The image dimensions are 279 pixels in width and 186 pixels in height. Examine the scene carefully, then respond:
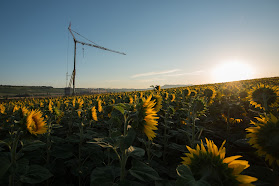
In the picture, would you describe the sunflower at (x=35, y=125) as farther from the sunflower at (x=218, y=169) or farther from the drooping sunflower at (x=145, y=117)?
the sunflower at (x=218, y=169)

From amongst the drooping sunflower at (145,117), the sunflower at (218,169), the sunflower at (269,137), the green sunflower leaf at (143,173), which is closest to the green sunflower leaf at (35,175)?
the green sunflower leaf at (143,173)

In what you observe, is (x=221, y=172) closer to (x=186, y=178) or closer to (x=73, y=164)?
(x=186, y=178)

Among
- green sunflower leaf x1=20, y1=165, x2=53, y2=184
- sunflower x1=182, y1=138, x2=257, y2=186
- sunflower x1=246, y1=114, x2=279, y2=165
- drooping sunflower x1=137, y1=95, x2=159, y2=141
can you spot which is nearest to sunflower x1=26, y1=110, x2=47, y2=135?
green sunflower leaf x1=20, y1=165, x2=53, y2=184

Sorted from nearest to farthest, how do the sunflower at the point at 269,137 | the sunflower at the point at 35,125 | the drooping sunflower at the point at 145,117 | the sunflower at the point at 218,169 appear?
the sunflower at the point at 218,169 → the sunflower at the point at 269,137 → the drooping sunflower at the point at 145,117 → the sunflower at the point at 35,125

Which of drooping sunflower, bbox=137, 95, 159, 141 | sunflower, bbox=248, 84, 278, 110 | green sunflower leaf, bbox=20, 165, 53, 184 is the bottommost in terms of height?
green sunflower leaf, bbox=20, 165, 53, 184

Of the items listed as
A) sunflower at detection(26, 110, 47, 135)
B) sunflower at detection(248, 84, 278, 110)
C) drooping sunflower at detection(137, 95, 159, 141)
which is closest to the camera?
drooping sunflower at detection(137, 95, 159, 141)

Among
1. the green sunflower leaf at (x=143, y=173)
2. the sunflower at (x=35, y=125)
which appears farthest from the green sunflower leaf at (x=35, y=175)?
the green sunflower leaf at (x=143, y=173)

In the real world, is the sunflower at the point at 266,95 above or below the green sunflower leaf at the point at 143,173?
above

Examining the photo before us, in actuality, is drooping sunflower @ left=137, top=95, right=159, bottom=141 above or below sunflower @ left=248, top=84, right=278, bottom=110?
below

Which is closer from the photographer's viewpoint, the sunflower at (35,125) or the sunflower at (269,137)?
the sunflower at (269,137)

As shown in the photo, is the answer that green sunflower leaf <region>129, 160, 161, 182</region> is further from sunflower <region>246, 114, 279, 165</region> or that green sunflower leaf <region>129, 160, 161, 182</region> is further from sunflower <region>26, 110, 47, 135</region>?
sunflower <region>26, 110, 47, 135</region>

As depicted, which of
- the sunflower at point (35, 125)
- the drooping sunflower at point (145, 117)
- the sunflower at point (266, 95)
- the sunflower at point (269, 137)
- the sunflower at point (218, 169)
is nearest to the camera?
the sunflower at point (218, 169)

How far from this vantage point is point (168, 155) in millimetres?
3828

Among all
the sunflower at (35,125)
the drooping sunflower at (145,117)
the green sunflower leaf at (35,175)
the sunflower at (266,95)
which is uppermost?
the sunflower at (266,95)
